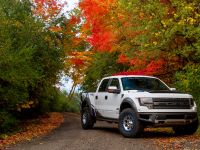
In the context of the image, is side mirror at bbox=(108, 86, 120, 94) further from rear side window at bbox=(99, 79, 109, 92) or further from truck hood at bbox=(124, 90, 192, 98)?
rear side window at bbox=(99, 79, 109, 92)

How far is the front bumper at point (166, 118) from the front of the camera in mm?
14742

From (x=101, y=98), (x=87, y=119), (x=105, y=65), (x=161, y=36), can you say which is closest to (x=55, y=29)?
(x=105, y=65)

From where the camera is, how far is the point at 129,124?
15.2 metres

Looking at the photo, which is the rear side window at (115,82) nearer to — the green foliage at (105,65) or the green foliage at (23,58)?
the green foliage at (23,58)

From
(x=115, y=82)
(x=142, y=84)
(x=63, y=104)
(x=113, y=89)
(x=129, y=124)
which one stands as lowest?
(x=129, y=124)

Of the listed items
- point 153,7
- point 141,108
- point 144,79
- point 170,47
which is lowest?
point 141,108

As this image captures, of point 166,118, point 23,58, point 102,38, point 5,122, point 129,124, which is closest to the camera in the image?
point 166,118

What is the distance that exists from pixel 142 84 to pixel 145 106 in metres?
1.86

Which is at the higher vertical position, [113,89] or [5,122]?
[113,89]

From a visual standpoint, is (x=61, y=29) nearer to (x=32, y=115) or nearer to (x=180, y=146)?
(x=32, y=115)

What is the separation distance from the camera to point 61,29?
28.3 meters

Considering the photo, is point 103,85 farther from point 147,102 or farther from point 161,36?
point 147,102

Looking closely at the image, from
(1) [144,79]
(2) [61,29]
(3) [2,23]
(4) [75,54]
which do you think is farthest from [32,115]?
(1) [144,79]

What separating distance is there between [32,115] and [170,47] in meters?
14.4
